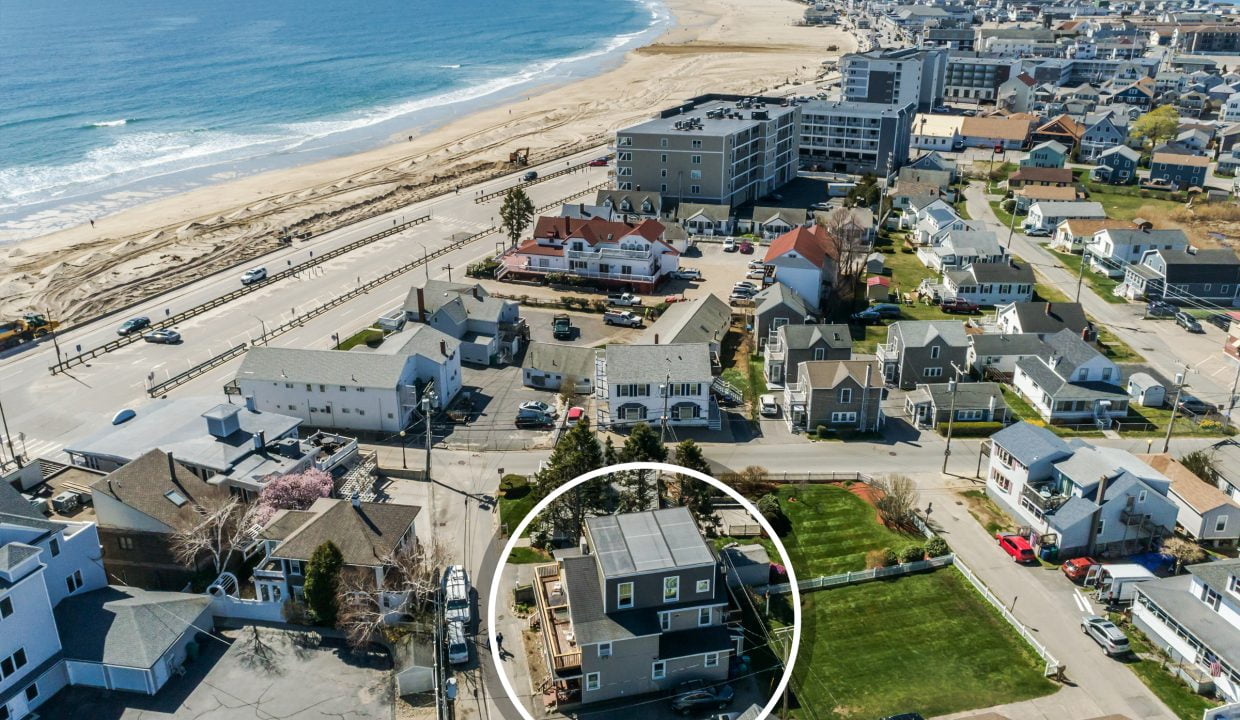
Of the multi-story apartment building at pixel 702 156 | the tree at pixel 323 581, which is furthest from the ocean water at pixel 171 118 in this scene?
the tree at pixel 323 581

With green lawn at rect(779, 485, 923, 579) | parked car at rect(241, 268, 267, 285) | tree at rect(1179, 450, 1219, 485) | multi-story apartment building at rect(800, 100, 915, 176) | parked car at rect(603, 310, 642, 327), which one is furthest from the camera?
multi-story apartment building at rect(800, 100, 915, 176)

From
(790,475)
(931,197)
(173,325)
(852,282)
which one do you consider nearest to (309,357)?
(173,325)

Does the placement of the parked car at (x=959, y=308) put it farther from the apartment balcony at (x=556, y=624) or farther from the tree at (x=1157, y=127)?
the tree at (x=1157, y=127)

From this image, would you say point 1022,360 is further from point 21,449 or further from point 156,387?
point 21,449

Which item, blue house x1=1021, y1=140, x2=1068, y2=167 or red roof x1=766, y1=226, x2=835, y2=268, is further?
blue house x1=1021, y1=140, x2=1068, y2=167

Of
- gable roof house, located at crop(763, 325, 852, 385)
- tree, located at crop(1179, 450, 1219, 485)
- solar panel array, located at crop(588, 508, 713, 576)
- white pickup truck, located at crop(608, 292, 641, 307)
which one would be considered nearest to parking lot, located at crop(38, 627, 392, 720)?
solar panel array, located at crop(588, 508, 713, 576)

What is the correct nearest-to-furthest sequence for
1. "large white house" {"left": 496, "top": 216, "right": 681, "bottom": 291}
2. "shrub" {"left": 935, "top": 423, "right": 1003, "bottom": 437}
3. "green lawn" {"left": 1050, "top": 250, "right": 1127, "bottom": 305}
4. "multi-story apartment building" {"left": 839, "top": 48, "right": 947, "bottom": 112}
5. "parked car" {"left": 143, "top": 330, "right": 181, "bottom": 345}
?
"shrub" {"left": 935, "top": 423, "right": 1003, "bottom": 437} < "parked car" {"left": 143, "top": 330, "right": 181, "bottom": 345} < "green lawn" {"left": 1050, "top": 250, "right": 1127, "bottom": 305} < "large white house" {"left": 496, "top": 216, "right": 681, "bottom": 291} < "multi-story apartment building" {"left": 839, "top": 48, "right": 947, "bottom": 112}

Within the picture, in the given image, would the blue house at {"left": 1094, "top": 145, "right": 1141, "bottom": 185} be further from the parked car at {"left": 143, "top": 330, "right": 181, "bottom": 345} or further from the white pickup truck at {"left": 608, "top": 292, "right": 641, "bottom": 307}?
the parked car at {"left": 143, "top": 330, "right": 181, "bottom": 345}
